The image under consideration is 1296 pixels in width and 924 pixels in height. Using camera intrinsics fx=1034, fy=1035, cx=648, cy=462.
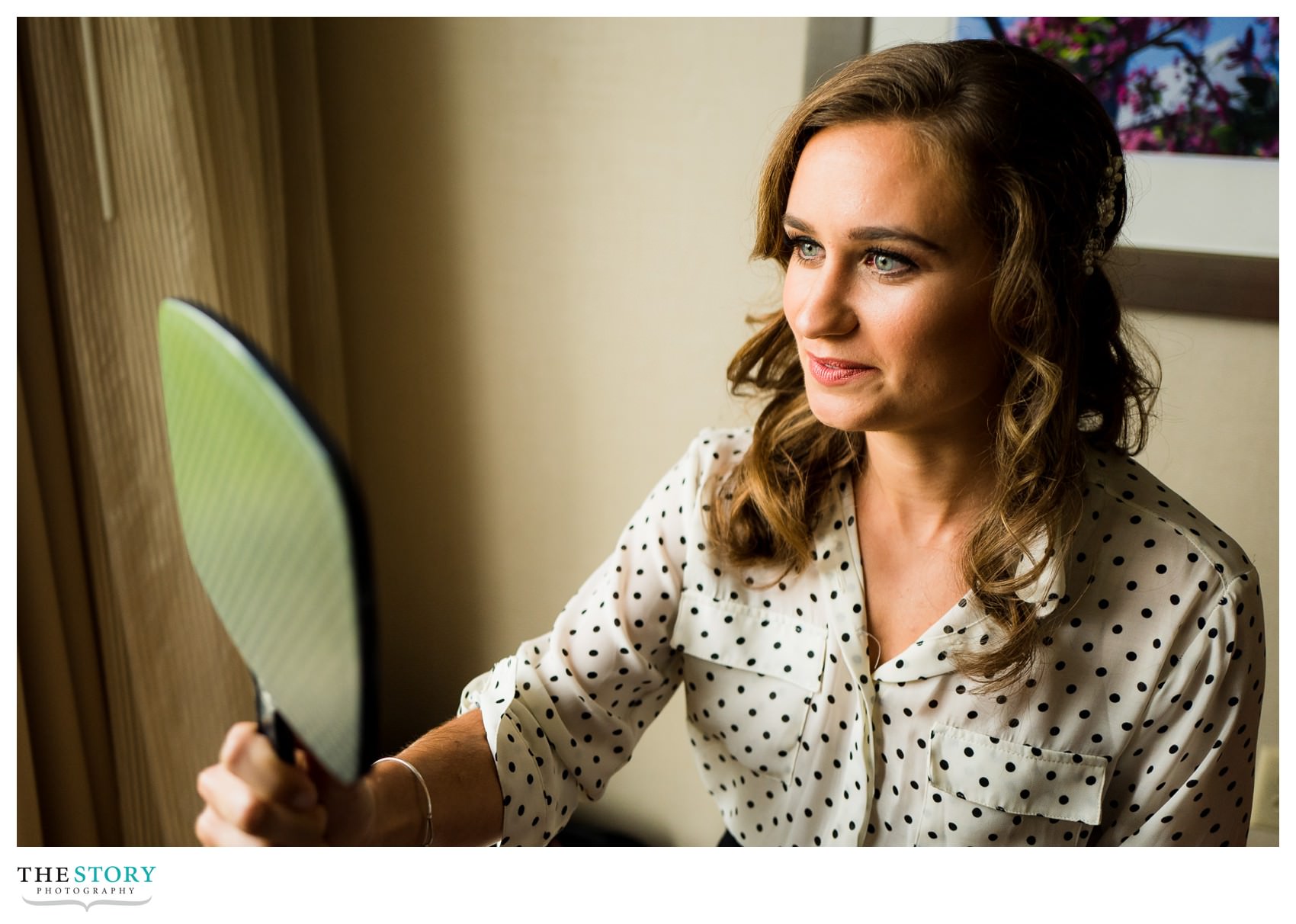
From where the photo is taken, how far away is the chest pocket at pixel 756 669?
96cm

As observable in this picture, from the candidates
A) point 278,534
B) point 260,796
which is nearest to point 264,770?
point 260,796

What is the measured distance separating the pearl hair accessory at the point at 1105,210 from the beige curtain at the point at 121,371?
99 cm

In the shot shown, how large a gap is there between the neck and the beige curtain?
2.82 ft

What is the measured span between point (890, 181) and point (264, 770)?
580mm

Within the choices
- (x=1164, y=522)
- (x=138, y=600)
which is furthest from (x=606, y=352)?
(x=1164, y=522)

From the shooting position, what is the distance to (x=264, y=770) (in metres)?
0.50

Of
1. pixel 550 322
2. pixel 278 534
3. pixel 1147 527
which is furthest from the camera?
pixel 550 322

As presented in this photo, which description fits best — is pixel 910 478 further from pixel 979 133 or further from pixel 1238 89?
pixel 1238 89

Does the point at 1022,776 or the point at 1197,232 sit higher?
the point at 1197,232

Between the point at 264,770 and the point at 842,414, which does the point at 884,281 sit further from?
the point at 264,770

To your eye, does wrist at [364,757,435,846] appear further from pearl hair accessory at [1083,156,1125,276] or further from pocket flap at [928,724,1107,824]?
pearl hair accessory at [1083,156,1125,276]

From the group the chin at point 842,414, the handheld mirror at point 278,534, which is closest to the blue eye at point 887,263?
the chin at point 842,414

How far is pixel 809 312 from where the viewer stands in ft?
2.59

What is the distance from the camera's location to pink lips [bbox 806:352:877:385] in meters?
0.80
